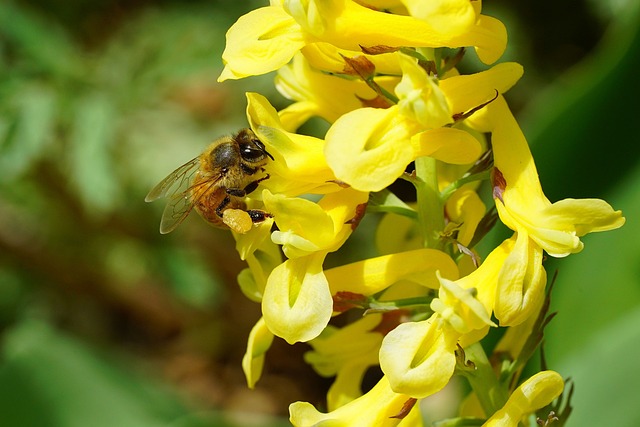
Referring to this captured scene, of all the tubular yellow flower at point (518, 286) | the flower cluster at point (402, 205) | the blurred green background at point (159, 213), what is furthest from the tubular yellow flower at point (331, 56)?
the blurred green background at point (159, 213)

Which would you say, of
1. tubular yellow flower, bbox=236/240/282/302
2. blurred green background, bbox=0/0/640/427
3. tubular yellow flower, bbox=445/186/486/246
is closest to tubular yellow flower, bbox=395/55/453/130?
tubular yellow flower, bbox=445/186/486/246

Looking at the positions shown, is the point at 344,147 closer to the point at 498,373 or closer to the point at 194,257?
the point at 498,373

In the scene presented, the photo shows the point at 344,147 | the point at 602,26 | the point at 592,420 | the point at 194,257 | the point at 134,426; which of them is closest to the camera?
the point at 344,147

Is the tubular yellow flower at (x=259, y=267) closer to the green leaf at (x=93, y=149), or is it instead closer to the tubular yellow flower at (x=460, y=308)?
the tubular yellow flower at (x=460, y=308)

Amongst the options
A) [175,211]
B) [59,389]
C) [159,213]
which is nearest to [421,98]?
[175,211]

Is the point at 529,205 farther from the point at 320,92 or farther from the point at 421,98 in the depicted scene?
the point at 320,92

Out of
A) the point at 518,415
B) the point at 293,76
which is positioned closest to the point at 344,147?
the point at 293,76

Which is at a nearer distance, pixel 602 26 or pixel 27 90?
pixel 27 90
